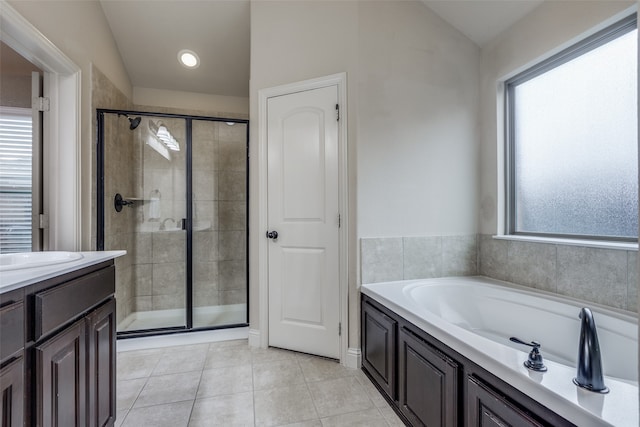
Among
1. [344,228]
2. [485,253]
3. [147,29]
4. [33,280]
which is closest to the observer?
[33,280]

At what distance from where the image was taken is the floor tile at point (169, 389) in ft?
5.59

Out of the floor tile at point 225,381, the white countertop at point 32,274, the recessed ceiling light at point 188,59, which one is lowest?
the floor tile at point 225,381

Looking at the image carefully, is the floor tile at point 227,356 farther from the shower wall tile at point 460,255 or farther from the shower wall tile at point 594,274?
the shower wall tile at point 594,274

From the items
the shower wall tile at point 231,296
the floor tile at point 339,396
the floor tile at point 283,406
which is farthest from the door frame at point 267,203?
the shower wall tile at point 231,296

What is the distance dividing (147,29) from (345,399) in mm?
3471

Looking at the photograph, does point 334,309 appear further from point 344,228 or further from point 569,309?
point 569,309

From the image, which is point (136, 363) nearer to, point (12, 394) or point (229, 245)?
point (229, 245)

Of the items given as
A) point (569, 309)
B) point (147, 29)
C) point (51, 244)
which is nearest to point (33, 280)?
point (51, 244)

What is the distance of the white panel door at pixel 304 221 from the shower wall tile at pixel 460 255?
897 mm

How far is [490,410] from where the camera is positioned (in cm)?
99

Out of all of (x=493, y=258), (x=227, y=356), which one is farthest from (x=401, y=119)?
(x=227, y=356)

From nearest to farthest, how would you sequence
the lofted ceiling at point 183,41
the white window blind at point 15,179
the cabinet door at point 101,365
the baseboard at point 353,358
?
the cabinet door at point 101,365 → the white window blind at point 15,179 → the baseboard at point 353,358 → the lofted ceiling at point 183,41

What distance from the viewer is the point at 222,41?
113 inches

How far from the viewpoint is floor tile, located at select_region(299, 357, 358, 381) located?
6.45 ft
